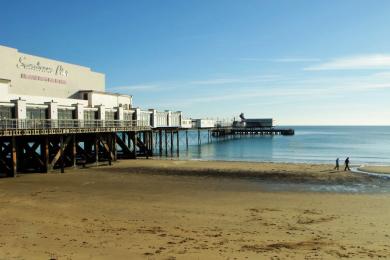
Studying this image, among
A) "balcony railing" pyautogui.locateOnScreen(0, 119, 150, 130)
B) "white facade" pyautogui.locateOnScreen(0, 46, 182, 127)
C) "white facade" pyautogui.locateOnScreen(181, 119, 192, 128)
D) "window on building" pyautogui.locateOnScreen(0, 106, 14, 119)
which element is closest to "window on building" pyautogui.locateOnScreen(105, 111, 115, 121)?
"white facade" pyautogui.locateOnScreen(0, 46, 182, 127)

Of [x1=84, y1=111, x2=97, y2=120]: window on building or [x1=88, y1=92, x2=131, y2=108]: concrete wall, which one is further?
[x1=88, y1=92, x2=131, y2=108]: concrete wall

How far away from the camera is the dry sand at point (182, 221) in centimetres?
1323

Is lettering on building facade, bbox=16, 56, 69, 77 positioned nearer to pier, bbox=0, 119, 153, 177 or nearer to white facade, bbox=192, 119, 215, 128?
pier, bbox=0, 119, 153, 177

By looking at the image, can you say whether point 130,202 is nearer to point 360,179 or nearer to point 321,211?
point 321,211

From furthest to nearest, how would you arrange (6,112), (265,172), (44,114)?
(44,114) → (265,172) → (6,112)

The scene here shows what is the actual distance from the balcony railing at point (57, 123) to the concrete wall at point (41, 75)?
17.0 feet

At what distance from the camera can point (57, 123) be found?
36312 millimetres

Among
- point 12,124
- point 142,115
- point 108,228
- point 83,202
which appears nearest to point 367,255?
point 108,228

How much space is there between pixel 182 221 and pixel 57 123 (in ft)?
75.1

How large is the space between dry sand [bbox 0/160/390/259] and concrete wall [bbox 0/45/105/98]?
1249 cm

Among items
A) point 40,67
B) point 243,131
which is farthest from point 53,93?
point 243,131

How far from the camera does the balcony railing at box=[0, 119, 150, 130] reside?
30.9m

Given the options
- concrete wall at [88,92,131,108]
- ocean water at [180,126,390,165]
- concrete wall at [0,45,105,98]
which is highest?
concrete wall at [0,45,105,98]

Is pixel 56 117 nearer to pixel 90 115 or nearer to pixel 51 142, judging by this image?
pixel 51 142
